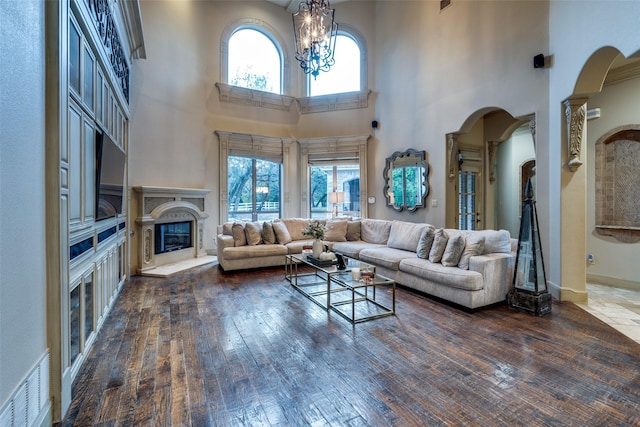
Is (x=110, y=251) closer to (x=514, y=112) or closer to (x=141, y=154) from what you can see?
(x=141, y=154)

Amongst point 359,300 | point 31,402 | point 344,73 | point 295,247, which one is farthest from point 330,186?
point 31,402

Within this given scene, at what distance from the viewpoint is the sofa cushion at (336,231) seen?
5984 millimetres

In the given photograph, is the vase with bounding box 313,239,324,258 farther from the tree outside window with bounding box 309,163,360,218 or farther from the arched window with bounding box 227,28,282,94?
the arched window with bounding box 227,28,282,94

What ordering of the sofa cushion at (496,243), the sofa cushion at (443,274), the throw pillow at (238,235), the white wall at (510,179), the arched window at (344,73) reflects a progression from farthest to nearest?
the arched window at (344,73) < the white wall at (510,179) < the throw pillow at (238,235) < the sofa cushion at (496,243) < the sofa cushion at (443,274)

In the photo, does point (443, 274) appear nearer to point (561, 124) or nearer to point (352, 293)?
point (352, 293)

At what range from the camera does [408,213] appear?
246 inches

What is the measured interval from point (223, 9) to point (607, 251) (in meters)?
8.25

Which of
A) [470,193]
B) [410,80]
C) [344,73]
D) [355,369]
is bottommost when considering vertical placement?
[355,369]

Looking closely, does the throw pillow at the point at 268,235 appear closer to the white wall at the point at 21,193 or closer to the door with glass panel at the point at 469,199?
the door with glass panel at the point at 469,199

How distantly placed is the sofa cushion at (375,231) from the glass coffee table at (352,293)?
1.41 meters

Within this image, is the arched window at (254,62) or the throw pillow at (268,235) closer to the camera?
the throw pillow at (268,235)

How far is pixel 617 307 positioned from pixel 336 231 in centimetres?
402

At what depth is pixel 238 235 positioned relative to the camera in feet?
18.0

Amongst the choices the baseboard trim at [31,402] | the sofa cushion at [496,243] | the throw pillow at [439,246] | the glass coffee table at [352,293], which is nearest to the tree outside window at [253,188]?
the glass coffee table at [352,293]
